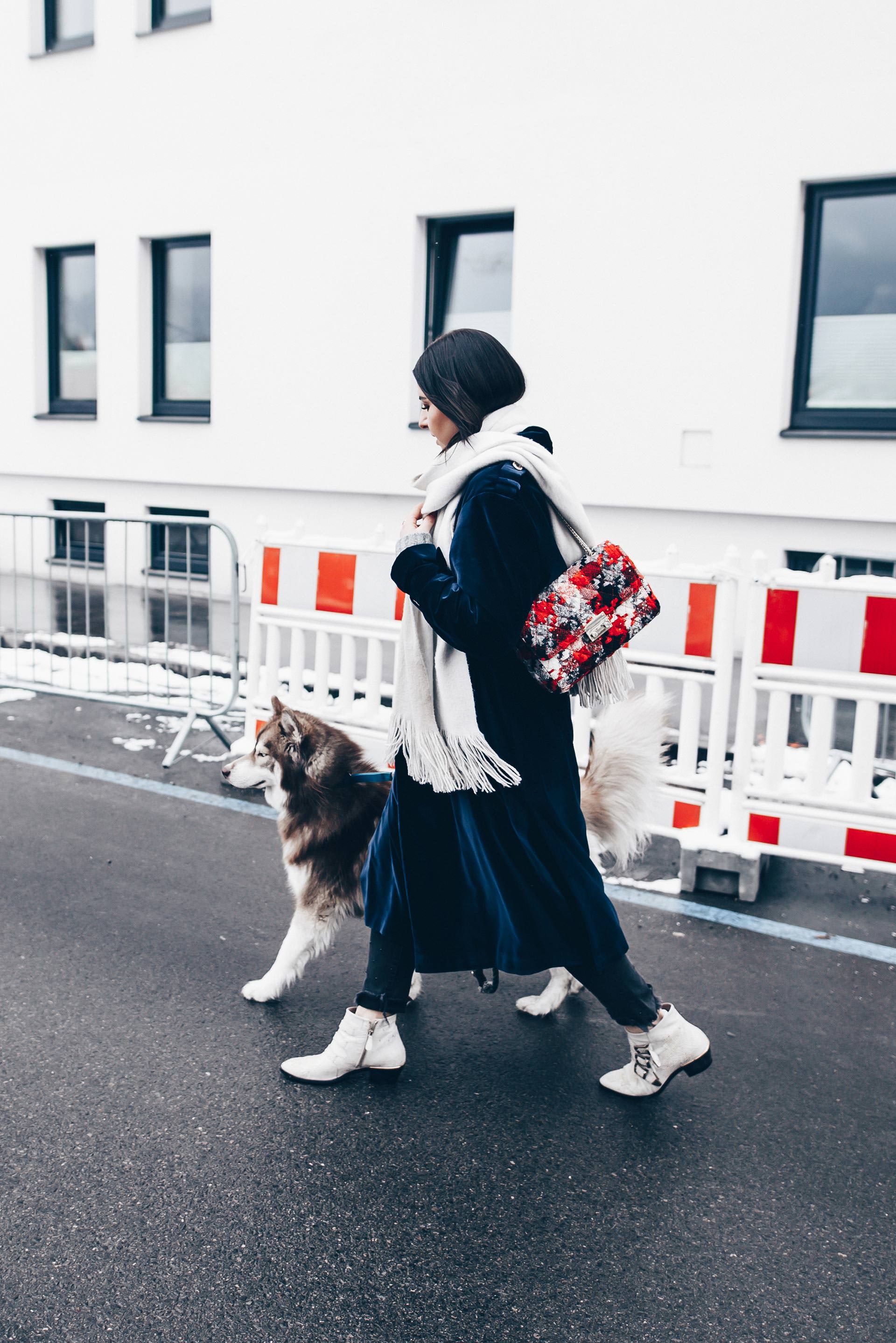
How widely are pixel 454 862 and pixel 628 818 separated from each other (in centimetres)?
84

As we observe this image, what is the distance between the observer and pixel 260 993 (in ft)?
12.0

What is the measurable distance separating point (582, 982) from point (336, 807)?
3.25 feet

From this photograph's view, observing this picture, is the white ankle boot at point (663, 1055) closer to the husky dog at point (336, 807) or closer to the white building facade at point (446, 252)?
the husky dog at point (336, 807)

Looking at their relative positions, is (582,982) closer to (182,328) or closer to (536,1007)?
(536,1007)

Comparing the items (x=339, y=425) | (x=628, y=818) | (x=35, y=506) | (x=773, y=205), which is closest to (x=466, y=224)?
(x=339, y=425)

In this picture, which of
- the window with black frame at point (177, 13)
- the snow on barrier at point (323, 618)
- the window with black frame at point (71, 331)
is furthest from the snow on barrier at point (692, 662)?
the window with black frame at point (71, 331)

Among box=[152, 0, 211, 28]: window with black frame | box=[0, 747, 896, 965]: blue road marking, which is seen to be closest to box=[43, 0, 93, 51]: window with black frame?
box=[152, 0, 211, 28]: window with black frame

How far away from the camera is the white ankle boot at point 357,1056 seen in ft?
10.4

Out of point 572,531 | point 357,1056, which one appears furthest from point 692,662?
point 357,1056

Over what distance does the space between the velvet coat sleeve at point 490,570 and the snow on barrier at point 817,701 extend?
2.23 m

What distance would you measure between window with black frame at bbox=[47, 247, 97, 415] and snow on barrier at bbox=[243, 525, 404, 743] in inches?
347

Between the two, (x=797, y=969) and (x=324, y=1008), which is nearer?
(x=324, y=1008)

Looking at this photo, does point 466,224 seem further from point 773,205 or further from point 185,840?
point 185,840

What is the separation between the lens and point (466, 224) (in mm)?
10969
